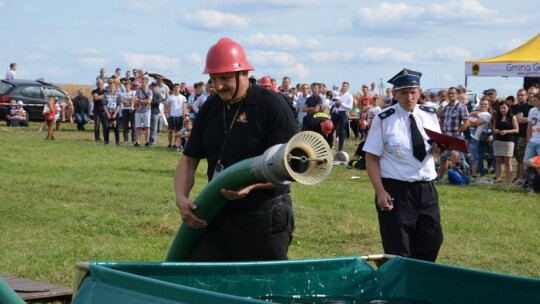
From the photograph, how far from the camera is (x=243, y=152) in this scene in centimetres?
566

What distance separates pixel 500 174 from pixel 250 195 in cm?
1497

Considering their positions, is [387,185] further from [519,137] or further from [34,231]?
[519,137]

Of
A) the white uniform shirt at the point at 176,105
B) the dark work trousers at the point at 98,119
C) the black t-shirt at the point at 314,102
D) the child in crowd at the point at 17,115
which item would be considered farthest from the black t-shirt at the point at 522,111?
the child in crowd at the point at 17,115

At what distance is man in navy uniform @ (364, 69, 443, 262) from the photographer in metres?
7.07

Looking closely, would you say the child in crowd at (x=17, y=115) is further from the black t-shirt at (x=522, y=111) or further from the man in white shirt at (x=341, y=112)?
the black t-shirt at (x=522, y=111)

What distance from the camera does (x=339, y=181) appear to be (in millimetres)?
19094

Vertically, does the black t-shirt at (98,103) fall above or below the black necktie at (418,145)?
below

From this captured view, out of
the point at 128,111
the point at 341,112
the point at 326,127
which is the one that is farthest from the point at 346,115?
the point at 326,127

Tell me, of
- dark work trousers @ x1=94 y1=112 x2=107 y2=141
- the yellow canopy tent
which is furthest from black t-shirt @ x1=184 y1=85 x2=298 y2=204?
dark work trousers @ x1=94 y1=112 x2=107 y2=141

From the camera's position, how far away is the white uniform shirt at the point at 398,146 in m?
7.14

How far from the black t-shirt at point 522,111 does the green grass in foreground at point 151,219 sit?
136 cm

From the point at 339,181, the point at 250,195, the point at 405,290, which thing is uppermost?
the point at 250,195

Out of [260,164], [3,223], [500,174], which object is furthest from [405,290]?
[500,174]

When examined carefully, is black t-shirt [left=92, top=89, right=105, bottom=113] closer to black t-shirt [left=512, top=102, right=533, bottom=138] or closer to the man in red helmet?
black t-shirt [left=512, top=102, right=533, bottom=138]
